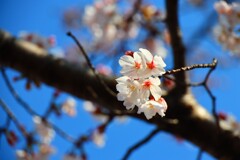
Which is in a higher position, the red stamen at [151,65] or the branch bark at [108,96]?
the branch bark at [108,96]

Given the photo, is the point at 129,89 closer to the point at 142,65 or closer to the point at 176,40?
the point at 142,65

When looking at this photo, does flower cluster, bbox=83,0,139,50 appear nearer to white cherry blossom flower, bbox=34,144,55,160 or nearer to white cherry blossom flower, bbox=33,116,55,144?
white cherry blossom flower, bbox=33,116,55,144

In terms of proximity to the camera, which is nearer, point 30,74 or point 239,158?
point 239,158

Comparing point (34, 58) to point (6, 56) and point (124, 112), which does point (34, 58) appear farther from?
point (124, 112)

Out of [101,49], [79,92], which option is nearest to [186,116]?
[79,92]

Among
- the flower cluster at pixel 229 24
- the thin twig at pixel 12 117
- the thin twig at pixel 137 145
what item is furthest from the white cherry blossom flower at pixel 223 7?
the thin twig at pixel 12 117

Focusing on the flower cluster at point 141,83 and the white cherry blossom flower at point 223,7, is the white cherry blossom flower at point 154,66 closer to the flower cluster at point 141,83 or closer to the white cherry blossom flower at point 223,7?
the flower cluster at point 141,83
